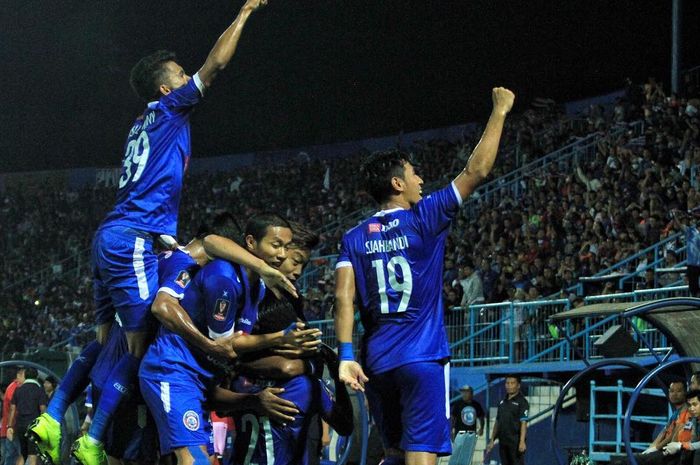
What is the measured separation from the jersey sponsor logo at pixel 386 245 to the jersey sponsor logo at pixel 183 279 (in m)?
1.02

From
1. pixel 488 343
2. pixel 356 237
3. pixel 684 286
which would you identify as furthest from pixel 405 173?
pixel 488 343

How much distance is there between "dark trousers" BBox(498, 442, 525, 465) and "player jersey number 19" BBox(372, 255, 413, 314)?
9137mm

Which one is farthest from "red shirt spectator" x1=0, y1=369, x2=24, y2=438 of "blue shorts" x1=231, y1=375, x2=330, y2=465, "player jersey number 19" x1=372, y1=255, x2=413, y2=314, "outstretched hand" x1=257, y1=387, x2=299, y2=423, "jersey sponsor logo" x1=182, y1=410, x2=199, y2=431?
"player jersey number 19" x1=372, y1=255, x2=413, y2=314

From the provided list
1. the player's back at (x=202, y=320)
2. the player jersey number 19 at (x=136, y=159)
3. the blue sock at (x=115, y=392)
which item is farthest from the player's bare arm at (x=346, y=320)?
the player jersey number 19 at (x=136, y=159)

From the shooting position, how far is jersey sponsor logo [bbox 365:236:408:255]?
6043mm

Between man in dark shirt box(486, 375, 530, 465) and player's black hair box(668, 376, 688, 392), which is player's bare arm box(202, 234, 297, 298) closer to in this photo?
player's black hair box(668, 376, 688, 392)

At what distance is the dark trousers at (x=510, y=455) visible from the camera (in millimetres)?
14656

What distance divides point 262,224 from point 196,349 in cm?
77

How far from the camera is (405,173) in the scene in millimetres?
6219

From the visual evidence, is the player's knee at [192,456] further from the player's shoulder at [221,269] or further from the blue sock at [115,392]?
the player's shoulder at [221,269]

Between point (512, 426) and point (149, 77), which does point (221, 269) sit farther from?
point (512, 426)

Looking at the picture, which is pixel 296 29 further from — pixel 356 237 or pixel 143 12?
pixel 356 237

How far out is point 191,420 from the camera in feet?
18.7

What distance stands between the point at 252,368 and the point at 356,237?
95cm
